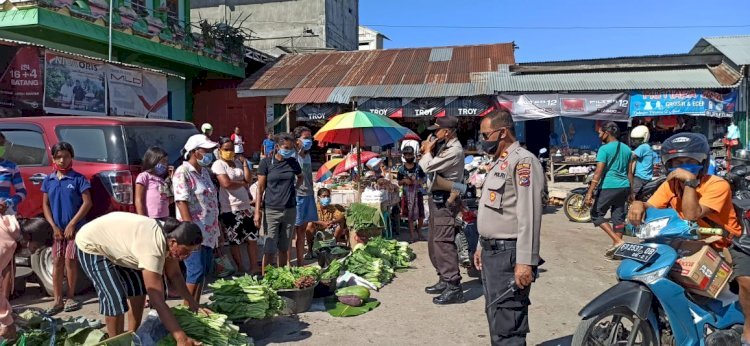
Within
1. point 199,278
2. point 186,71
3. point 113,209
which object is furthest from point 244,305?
point 186,71

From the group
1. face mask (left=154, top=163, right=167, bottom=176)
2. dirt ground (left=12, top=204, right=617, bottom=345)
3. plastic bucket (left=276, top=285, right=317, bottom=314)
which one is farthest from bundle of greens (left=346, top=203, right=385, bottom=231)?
face mask (left=154, top=163, right=167, bottom=176)

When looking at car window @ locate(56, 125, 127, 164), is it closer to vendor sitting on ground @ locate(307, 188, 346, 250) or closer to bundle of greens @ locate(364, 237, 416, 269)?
bundle of greens @ locate(364, 237, 416, 269)

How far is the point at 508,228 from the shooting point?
3537 mm

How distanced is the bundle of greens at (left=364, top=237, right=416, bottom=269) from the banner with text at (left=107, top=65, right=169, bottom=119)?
765 cm

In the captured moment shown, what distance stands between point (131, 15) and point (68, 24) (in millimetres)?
2184

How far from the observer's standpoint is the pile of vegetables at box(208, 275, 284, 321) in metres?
4.43

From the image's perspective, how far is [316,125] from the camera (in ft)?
60.7

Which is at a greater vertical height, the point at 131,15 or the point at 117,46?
the point at 131,15

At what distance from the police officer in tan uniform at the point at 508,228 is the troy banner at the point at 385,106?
12.7 meters

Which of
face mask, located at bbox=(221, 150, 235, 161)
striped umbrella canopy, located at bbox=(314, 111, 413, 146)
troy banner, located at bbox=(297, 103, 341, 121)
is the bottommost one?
face mask, located at bbox=(221, 150, 235, 161)

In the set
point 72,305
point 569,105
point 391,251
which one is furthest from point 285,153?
point 569,105

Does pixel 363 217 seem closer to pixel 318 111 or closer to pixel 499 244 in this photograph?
pixel 499 244

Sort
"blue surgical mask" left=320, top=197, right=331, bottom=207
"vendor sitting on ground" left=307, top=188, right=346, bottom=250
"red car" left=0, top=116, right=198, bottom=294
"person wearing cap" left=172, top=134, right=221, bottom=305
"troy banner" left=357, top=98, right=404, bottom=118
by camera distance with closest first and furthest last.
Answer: "person wearing cap" left=172, top=134, right=221, bottom=305 → "red car" left=0, top=116, right=198, bottom=294 → "vendor sitting on ground" left=307, top=188, right=346, bottom=250 → "blue surgical mask" left=320, top=197, right=331, bottom=207 → "troy banner" left=357, top=98, right=404, bottom=118

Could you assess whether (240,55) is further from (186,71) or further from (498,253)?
(498,253)
